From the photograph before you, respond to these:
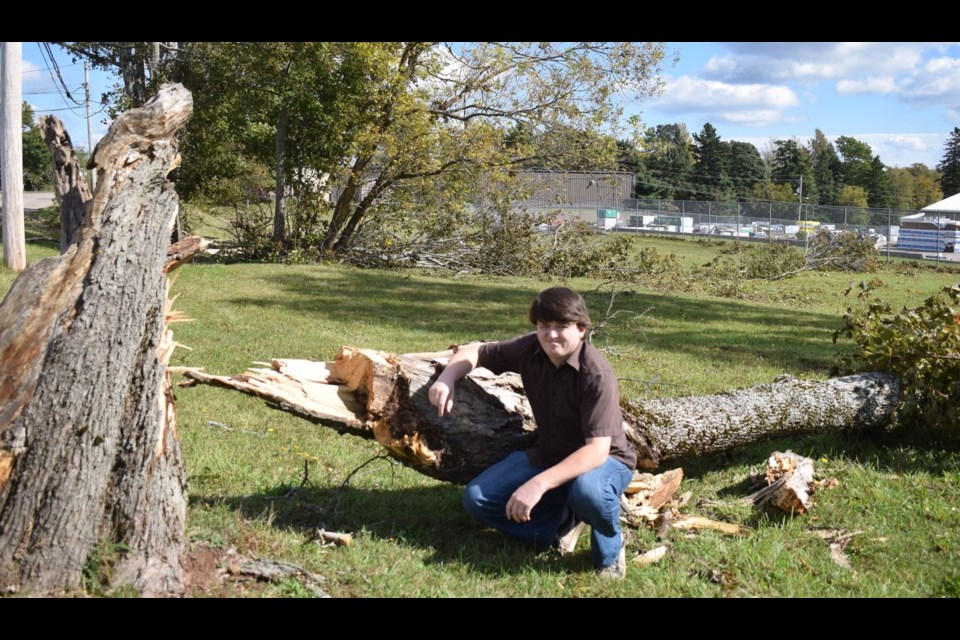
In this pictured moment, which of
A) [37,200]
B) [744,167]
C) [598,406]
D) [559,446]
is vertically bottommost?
[559,446]

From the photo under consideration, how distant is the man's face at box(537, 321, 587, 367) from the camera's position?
181 inches

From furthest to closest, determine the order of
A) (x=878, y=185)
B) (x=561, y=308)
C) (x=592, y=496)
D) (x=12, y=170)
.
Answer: (x=878, y=185), (x=12, y=170), (x=561, y=308), (x=592, y=496)

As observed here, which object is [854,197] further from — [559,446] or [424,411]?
[424,411]

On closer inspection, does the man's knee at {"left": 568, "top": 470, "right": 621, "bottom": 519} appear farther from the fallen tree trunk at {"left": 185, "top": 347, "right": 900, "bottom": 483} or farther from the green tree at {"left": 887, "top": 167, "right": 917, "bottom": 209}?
the green tree at {"left": 887, "top": 167, "right": 917, "bottom": 209}

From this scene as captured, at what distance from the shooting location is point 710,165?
7494 centimetres

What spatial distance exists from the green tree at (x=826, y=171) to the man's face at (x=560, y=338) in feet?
253

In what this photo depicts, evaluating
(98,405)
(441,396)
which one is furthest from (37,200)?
(98,405)

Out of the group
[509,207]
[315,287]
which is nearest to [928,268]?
[509,207]

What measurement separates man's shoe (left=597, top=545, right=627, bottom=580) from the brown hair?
122 cm

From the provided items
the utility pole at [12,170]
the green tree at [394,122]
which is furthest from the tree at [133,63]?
the utility pole at [12,170]

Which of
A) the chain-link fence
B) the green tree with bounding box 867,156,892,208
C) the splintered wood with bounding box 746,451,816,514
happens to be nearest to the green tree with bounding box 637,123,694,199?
the green tree with bounding box 867,156,892,208

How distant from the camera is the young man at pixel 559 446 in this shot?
177 inches

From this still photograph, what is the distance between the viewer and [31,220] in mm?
28312

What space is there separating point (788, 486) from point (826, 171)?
264ft
